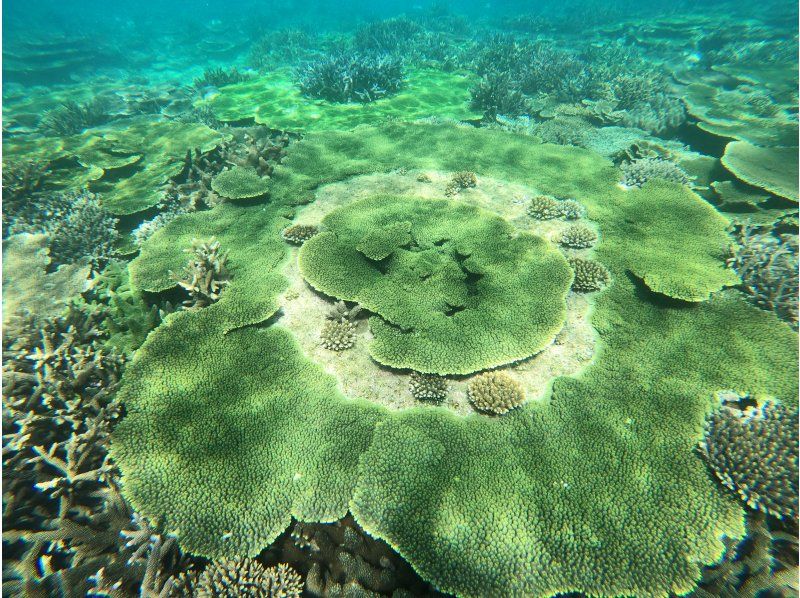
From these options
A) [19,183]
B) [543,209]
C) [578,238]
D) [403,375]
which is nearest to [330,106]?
[19,183]

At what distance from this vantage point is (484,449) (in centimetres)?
454

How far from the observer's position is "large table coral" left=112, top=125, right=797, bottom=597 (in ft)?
12.6

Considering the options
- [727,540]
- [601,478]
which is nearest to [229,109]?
[601,478]

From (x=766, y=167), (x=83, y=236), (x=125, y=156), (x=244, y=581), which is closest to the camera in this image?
(x=244, y=581)

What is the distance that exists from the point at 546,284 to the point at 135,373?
6588 mm

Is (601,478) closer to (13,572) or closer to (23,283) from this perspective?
(13,572)

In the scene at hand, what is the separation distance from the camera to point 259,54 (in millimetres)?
29297

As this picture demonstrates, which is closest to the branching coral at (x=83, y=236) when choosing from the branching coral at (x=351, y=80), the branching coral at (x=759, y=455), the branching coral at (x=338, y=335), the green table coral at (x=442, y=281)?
the green table coral at (x=442, y=281)

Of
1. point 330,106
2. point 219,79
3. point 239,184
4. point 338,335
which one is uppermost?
point 219,79

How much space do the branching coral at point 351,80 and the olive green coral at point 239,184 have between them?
9.24 m

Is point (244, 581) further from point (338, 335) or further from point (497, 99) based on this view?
point (497, 99)

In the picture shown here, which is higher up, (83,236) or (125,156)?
(125,156)

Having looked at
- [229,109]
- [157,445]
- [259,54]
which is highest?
[259,54]

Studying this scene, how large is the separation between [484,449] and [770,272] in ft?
20.3
